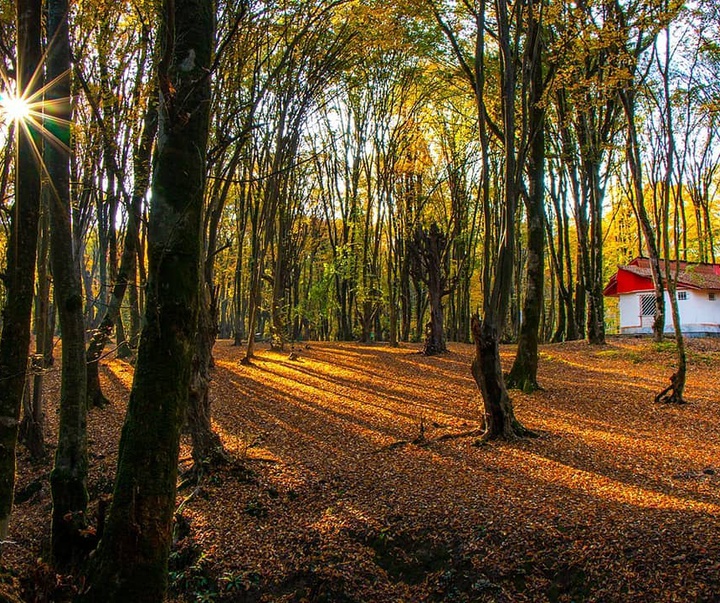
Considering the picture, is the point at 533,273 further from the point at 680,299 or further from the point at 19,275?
the point at 680,299

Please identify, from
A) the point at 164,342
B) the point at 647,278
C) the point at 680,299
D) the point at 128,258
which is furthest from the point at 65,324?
the point at 680,299

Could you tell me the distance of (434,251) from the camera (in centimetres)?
1542

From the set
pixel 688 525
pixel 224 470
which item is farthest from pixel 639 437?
pixel 224 470

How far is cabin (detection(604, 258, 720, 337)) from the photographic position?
74.1 feet

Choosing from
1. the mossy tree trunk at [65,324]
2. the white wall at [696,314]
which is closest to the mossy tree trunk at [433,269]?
the mossy tree trunk at [65,324]

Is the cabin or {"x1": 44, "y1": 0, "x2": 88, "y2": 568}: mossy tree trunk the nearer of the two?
{"x1": 44, "y1": 0, "x2": 88, "y2": 568}: mossy tree trunk

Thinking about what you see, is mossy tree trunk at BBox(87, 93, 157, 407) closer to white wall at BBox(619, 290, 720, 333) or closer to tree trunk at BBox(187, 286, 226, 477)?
tree trunk at BBox(187, 286, 226, 477)

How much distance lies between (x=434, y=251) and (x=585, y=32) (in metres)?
7.94

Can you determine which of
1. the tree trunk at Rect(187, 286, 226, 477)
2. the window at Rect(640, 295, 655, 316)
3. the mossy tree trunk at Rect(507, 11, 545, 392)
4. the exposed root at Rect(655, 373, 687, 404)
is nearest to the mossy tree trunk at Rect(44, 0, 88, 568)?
the tree trunk at Rect(187, 286, 226, 477)

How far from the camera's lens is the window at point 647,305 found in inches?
957

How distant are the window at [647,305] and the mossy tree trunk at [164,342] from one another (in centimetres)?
2628

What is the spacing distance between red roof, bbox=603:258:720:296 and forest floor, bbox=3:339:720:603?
16335 mm

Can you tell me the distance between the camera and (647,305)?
24469 millimetres

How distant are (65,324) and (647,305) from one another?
2636 cm
